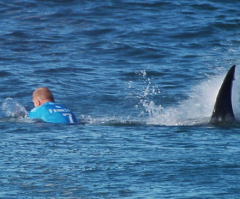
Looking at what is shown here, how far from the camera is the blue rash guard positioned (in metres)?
11.8

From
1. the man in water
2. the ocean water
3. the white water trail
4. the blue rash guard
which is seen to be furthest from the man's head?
the white water trail

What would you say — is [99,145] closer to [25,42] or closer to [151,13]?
[25,42]

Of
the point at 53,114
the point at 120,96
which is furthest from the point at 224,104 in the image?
the point at 120,96

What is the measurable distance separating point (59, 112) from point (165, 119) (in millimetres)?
2012

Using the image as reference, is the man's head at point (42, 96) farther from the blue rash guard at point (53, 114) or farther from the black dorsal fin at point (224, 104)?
the black dorsal fin at point (224, 104)

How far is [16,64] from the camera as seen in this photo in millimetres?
18953

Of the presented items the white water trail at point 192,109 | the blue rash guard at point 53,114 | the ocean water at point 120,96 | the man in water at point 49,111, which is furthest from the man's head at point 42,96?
the white water trail at point 192,109

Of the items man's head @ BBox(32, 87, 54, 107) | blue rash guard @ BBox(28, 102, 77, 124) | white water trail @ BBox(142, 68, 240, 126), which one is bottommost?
white water trail @ BBox(142, 68, 240, 126)

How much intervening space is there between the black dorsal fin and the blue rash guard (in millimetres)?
2460

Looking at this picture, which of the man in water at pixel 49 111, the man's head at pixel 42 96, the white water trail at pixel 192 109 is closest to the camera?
the man in water at pixel 49 111

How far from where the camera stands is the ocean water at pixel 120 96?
323 inches

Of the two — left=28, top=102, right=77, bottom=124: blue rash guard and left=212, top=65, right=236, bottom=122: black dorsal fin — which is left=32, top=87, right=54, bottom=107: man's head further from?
left=212, top=65, right=236, bottom=122: black dorsal fin

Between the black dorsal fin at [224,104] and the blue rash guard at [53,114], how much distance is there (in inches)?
96.8

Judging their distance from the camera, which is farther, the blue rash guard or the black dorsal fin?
the blue rash guard
